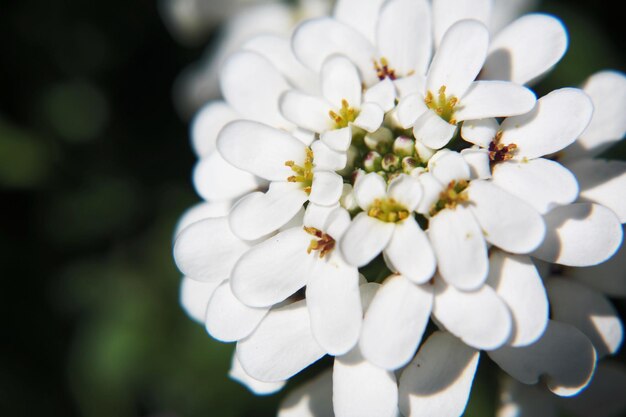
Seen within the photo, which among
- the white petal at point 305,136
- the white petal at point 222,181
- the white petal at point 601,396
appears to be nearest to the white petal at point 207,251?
the white petal at point 222,181

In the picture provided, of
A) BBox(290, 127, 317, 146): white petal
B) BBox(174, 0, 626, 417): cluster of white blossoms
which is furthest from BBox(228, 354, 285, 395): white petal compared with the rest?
BBox(290, 127, 317, 146): white petal

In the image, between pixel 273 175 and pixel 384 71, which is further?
pixel 384 71

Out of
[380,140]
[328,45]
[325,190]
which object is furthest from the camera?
[328,45]

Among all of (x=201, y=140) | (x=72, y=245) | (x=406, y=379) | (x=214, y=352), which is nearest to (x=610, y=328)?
(x=406, y=379)

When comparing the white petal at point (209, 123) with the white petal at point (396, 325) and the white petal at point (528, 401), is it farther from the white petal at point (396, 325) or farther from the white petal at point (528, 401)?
the white petal at point (528, 401)

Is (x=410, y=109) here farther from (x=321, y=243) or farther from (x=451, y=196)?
(x=321, y=243)

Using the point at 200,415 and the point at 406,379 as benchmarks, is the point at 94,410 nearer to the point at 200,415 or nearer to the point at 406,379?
the point at 200,415

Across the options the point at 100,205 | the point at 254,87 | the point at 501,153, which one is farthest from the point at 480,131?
the point at 100,205
